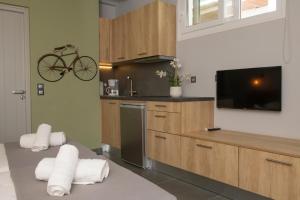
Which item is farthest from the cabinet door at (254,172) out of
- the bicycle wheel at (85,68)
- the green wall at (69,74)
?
the bicycle wheel at (85,68)

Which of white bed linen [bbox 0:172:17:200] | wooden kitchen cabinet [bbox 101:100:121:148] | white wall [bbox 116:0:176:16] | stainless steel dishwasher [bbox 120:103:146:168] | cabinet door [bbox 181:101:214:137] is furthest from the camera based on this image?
white wall [bbox 116:0:176:16]

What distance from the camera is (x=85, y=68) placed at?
4223 mm

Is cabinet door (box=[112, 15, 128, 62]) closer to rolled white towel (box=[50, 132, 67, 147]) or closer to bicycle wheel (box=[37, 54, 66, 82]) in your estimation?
bicycle wheel (box=[37, 54, 66, 82])

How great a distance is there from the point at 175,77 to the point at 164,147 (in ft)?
3.40

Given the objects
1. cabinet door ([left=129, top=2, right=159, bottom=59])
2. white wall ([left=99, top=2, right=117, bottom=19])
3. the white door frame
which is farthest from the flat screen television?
white wall ([left=99, top=2, right=117, bottom=19])

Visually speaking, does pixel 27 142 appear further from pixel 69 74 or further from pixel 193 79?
pixel 193 79

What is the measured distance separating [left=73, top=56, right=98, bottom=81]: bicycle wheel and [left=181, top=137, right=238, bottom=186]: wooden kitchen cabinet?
7.03 feet

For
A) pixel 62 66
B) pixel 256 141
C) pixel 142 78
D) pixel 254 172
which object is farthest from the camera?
pixel 142 78

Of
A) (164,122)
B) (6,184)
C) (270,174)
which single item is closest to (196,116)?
(164,122)

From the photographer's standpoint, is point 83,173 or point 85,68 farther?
point 85,68

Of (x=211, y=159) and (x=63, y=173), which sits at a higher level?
(x=63, y=173)

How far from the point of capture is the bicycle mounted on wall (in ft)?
12.5

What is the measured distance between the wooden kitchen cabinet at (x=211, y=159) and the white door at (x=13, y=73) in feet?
7.93

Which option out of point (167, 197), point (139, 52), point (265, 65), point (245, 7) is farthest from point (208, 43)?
point (167, 197)
